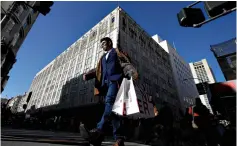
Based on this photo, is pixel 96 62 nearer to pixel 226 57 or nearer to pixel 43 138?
pixel 226 57

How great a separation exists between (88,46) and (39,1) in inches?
966

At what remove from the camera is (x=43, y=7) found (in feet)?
19.7

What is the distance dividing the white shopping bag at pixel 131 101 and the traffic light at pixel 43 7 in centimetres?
568

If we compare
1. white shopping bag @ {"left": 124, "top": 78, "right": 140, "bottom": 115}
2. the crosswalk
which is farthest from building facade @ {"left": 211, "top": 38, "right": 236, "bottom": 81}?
the crosswalk

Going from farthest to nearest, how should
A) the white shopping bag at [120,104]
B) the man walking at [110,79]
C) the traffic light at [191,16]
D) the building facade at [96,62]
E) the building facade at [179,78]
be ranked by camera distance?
1. the building facade at [179,78]
2. the building facade at [96,62]
3. the traffic light at [191,16]
4. the man walking at [110,79]
5. the white shopping bag at [120,104]

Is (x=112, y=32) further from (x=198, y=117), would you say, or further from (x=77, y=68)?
(x=198, y=117)

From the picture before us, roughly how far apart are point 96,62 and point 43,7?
18.5 meters

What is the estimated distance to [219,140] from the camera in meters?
4.05

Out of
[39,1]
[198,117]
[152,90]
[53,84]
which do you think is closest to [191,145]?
[198,117]

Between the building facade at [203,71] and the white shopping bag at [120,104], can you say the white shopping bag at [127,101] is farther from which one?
the building facade at [203,71]

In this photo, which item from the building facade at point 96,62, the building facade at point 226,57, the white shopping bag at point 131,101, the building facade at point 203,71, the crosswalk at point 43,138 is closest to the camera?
the white shopping bag at point 131,101

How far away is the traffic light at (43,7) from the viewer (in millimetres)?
5898

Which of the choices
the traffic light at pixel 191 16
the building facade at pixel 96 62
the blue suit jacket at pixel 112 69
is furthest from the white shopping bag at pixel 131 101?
the building facade at pixel 96 62

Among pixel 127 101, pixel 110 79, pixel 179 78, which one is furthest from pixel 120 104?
pixel 179 78
